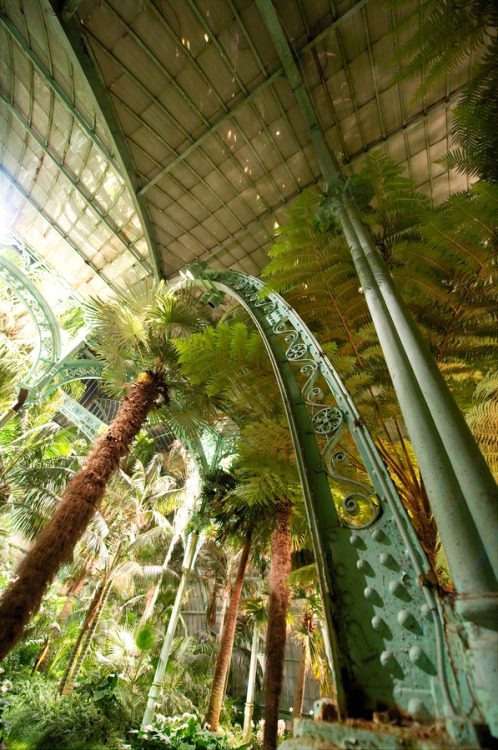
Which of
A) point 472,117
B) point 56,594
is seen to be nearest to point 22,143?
point 472,117

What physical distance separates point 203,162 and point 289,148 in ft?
6.44

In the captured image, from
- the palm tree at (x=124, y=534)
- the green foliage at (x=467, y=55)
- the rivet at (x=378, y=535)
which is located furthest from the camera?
the palm tree at (x=124, y=534)

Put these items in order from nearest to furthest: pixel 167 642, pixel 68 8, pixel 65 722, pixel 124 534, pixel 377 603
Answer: pixel 377 603
pixel 68 8
pixel 65 722
pixel 167 642
pixel 124 534

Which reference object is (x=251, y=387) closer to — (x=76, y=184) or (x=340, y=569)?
(x=340, y=569)

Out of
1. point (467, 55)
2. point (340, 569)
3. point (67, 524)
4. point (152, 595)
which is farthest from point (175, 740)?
point (152, 595)

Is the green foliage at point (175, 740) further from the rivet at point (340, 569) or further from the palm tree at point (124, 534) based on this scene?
the rivet at point (340, 569)

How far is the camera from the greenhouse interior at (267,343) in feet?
3.79

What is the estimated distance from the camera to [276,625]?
5.68m

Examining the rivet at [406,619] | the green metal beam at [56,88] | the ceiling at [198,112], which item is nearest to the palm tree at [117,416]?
the ceiling at [198,112]

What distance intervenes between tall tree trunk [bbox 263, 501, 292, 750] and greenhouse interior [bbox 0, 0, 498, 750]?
0.05 meters

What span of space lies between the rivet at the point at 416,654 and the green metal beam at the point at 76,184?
10.3 meters

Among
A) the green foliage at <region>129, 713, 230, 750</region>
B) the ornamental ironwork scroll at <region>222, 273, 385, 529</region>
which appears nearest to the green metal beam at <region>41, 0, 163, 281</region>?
the ornamental ironwork scroll at <region>222, 273, 385, 529</region>

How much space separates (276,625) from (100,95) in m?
10.5

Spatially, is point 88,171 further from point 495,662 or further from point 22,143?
point 495,662
